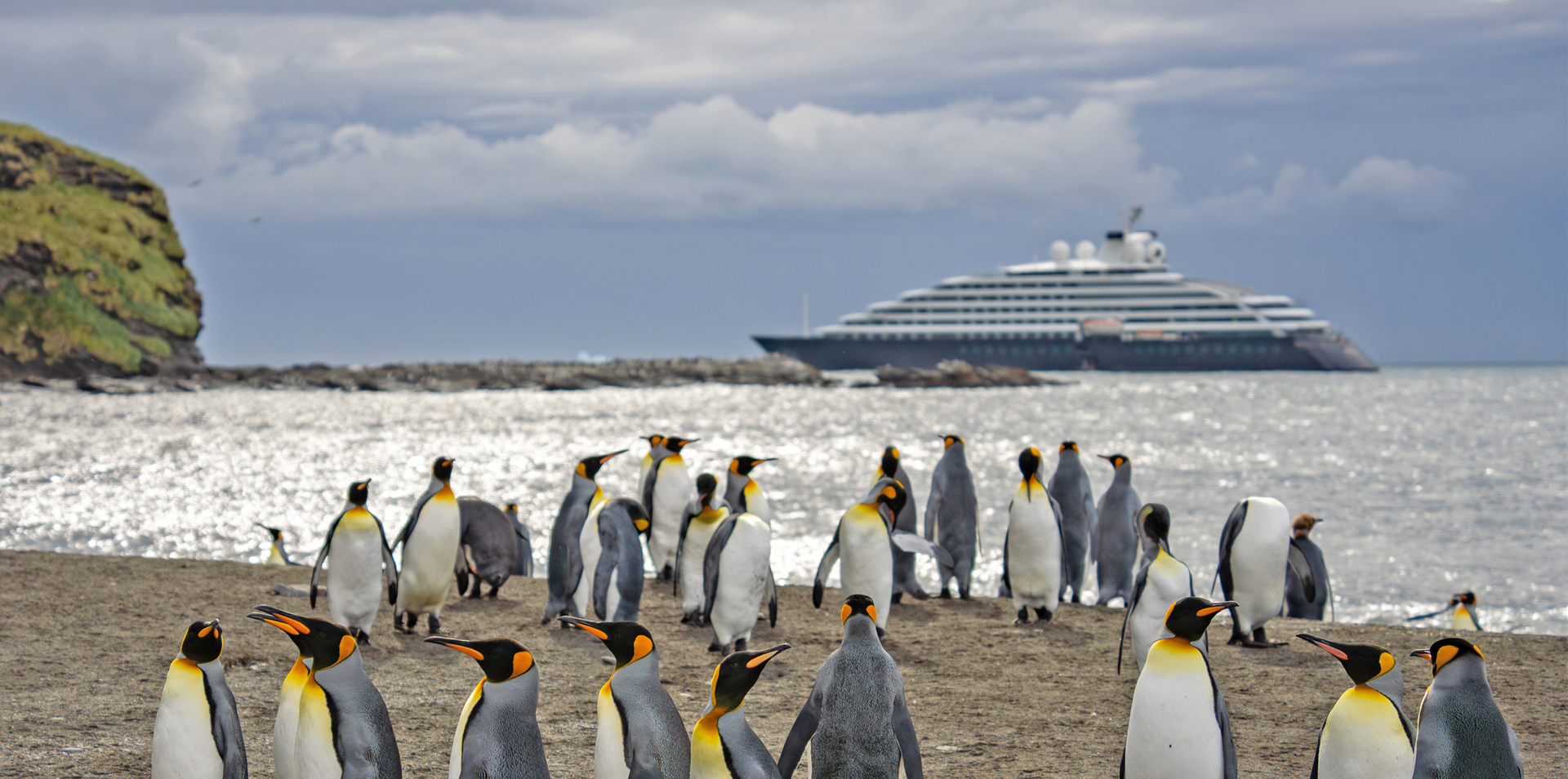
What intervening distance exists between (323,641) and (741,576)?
2949 mm

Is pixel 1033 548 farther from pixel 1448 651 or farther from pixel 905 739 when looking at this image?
pixel 1448 651

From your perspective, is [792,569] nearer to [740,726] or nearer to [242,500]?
[740,726]

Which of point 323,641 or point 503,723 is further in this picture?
point 323,641

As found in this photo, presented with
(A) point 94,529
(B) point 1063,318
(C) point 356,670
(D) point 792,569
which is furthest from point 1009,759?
(B) point 1063,318

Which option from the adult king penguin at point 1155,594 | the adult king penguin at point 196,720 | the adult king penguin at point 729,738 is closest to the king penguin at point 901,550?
the adult king penguin at point 1155,594

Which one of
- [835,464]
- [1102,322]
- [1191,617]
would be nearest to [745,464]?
[1191,617]

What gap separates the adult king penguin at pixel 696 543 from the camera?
6.95 m

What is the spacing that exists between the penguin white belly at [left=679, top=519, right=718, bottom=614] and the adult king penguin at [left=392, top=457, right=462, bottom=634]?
4.27 feet

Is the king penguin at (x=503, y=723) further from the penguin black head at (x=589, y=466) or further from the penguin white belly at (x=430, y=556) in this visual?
the penguin black head at (x=589, y=466)

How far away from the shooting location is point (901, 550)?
7.89 meters

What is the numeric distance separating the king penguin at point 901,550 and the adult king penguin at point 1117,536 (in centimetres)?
127

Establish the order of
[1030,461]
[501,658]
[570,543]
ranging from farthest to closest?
[1030,461] → [570,543] → [501,658]

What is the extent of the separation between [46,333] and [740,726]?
7360 centimetres

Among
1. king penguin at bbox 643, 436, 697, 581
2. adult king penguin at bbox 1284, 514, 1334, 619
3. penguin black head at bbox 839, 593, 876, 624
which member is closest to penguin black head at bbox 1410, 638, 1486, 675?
penguin black head at bbox 839, 593, 876, 624
